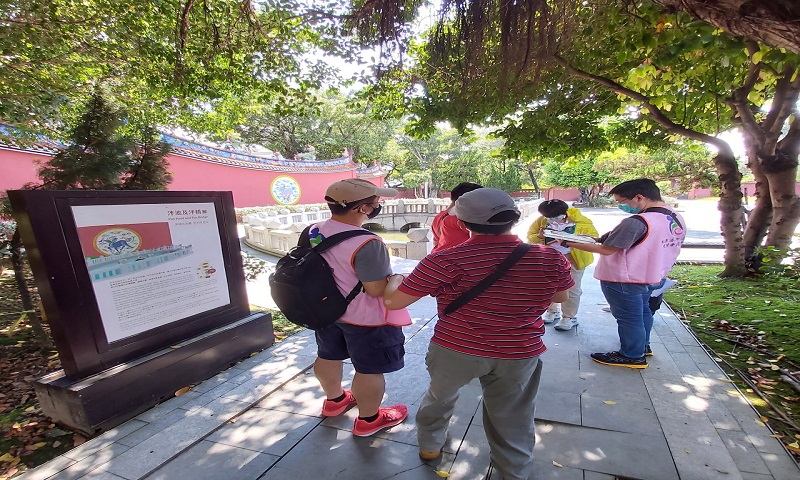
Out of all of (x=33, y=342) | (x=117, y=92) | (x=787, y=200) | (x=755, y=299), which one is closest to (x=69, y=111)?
(x=117, y=92)

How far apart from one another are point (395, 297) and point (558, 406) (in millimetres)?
1677

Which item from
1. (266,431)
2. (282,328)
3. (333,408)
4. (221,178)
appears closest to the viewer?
(266,431)

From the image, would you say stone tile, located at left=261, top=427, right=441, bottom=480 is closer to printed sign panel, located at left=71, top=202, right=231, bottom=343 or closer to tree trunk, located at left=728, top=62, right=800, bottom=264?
printed sign panel, located at left=71, top=202, right=231, bottom=343

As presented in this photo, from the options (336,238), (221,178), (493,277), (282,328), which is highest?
(221,178)

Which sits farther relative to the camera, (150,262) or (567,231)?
(567,231)

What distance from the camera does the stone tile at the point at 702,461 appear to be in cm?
195

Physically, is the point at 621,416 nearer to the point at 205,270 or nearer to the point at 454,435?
the point at 454,435

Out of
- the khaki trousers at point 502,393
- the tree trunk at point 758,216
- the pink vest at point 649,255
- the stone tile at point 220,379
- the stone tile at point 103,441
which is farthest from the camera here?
the tree trunk at point 758,216

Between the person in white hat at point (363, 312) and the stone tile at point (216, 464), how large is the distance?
1.92 ft

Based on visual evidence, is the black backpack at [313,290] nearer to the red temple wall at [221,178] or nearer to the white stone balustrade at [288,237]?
the white stone balustrade at [288,237]

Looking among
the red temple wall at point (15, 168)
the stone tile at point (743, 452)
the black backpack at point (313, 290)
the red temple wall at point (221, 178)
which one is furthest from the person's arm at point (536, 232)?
the red temple wall at point (15, 168)

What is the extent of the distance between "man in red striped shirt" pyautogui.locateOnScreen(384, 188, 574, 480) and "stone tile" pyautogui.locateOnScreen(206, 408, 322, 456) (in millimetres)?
1115

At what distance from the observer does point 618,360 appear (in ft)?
10.5

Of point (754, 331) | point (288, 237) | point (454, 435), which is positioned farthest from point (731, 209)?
point (288, 237)
